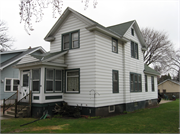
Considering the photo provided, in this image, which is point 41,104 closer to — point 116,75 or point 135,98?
point 116,75

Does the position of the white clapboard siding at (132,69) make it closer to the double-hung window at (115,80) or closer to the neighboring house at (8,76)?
the double-hung window at (115,80)

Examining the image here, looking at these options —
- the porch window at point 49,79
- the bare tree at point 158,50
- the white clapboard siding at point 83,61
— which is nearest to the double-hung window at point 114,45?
the white clapboard siding at point 83,61

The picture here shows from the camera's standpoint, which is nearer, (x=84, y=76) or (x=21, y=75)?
(x=84, y=76)

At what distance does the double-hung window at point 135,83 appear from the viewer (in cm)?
1519

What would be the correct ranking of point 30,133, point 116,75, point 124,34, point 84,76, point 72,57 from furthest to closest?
point 124,34, point 116,75, point 72,57, point 84,76, point 30,133

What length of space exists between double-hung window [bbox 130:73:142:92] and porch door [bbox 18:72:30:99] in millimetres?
8625

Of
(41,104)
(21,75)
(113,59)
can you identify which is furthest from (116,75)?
(21,75)

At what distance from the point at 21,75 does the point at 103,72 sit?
6.15 metres

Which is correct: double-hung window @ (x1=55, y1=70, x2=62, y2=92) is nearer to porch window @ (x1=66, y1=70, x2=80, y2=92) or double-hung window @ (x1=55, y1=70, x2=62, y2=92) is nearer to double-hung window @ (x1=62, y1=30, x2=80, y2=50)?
porch window @ (x1=66, y1=70, x2=80, y2=92)

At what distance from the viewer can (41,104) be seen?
1073 centimetres

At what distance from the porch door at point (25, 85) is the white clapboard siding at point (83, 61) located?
2.78 m

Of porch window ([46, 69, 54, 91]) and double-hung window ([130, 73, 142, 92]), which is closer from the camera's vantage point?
porch window ([46, 69, 54, 91])

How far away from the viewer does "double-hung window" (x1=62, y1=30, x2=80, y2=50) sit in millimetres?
12403

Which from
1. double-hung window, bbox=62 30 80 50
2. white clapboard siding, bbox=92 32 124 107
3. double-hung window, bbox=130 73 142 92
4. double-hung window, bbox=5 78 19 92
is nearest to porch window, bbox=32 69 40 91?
double-hung window, bbox=62 30 80 50
